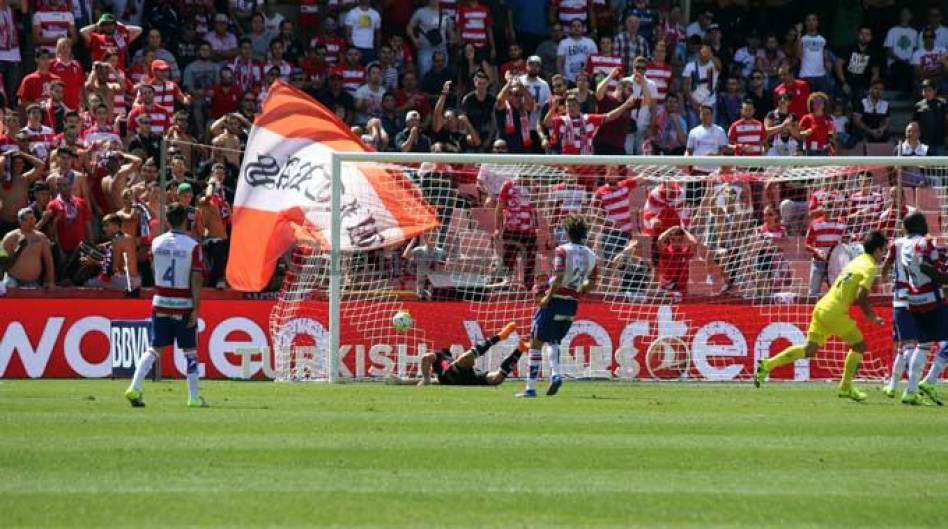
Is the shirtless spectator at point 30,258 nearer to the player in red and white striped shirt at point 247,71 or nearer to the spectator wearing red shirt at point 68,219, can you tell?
the spectator wearing red shirt at point 68,219

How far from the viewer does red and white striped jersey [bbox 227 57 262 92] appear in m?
27.1

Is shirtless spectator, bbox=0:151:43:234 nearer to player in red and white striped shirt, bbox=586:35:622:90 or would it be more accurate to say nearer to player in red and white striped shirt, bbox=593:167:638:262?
player in red and white striped shirt, bbox=593:167:638:262

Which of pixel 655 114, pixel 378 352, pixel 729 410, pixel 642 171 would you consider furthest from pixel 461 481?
pixel 655 114

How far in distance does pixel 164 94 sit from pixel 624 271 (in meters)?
8.15

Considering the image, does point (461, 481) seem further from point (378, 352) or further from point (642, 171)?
point (642, 171)

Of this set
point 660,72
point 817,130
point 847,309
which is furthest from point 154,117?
point 847,309

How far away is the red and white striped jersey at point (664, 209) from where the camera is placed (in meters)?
22.9

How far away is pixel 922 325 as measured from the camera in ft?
59.1

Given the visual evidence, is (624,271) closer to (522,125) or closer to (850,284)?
(522,125)

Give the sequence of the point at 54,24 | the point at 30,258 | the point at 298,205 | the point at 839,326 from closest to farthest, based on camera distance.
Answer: the point at 839,326 < the point at 298,205 < the point at 30,258 < the point at 54,24

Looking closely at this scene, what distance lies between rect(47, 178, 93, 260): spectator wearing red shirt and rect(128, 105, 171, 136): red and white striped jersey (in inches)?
77.4

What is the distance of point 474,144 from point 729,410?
10733 mm

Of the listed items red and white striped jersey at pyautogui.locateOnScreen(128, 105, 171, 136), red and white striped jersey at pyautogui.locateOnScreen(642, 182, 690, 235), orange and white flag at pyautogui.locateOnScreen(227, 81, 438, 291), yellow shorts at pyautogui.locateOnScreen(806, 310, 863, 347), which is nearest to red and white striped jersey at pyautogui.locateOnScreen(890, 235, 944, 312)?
yellow shorts at pyautogui.locateOnScreen(806, 310, 863, 347)

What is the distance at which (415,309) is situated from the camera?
2244cm
